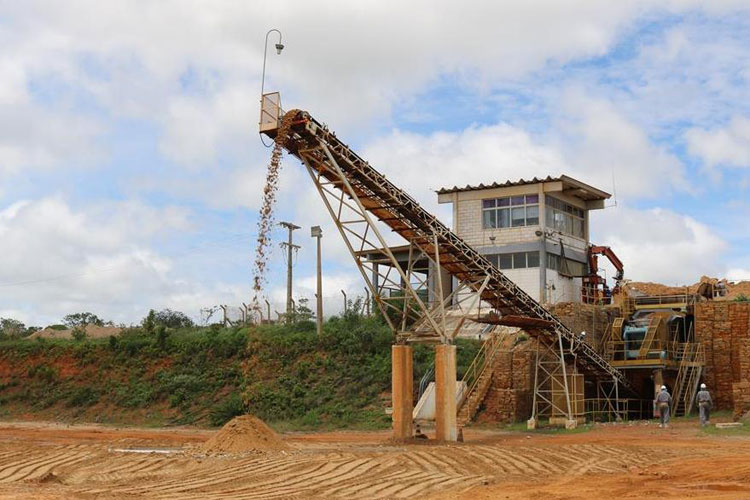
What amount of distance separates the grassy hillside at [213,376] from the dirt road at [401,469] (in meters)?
10.4

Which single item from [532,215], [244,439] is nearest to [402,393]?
[244,439]

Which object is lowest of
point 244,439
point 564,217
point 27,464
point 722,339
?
point 27,464

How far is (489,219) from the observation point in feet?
150

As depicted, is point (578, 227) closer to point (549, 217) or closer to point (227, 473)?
point (549, 217)

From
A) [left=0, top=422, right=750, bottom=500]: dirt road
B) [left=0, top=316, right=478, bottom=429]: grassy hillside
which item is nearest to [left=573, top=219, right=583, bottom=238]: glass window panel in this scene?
[left=0, top=316, right=478, bottom=429]: grassy hillside

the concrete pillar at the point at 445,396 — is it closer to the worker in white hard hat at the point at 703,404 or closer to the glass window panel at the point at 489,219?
the worker in white hard hat at the point at 703,404

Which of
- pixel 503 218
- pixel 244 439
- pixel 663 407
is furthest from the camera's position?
pixel 503 218

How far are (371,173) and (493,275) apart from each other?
5.27 meters

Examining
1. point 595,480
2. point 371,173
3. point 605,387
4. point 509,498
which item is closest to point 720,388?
point 605,387

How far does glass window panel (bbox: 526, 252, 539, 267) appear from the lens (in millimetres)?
43906

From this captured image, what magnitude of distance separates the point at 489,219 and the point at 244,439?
25.9 m

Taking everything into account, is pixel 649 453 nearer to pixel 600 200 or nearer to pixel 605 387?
pixel 605 387

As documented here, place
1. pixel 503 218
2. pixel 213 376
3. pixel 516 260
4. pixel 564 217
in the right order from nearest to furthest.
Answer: pixel 213 376, pixel 516 260, pixel 503 218, pixel 564 217

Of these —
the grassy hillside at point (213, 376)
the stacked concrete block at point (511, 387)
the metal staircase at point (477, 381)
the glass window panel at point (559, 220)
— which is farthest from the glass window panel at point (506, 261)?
the stacked concrete block at point (511, 387)
